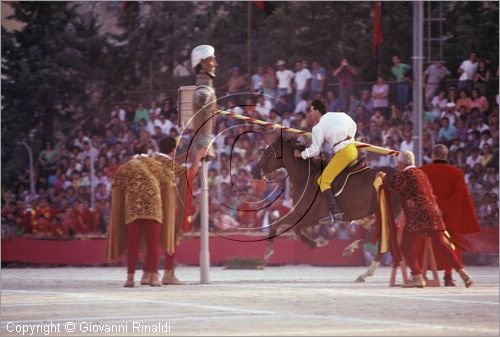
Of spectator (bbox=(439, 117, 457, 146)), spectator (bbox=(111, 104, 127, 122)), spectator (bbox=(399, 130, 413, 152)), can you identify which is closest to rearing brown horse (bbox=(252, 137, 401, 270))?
spectator (bbox=(399, 130, 413, 152))

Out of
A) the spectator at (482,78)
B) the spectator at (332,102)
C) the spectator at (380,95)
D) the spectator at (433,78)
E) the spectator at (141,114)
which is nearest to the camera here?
the spectator at (482,78)

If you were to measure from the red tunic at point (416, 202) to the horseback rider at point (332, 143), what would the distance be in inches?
66.7

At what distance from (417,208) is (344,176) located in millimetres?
1914

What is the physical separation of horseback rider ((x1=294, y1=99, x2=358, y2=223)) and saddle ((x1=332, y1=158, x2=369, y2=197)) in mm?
68

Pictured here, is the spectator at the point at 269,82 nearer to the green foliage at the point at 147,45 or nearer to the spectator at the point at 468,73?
the green foliage at the point at 147,45

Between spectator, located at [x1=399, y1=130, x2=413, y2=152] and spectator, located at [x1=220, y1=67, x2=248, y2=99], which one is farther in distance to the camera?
spectator, located at [x1=220, y1=67, x2=248, y2=99]

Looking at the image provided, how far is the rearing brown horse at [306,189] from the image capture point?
58.6 feet

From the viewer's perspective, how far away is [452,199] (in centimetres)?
2106

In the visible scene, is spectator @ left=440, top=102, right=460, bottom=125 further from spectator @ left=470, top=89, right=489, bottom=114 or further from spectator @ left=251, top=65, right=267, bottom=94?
spectator @ left=251, top=65, right=267, bottom=94

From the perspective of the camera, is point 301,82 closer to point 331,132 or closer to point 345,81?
point 345,81

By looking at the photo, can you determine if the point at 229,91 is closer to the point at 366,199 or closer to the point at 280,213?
the point at 280,213

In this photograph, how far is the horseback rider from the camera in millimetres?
17797

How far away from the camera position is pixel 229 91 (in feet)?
103

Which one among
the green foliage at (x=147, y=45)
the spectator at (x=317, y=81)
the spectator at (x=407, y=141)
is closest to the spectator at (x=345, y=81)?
the spectator at (x=317, y=81)
